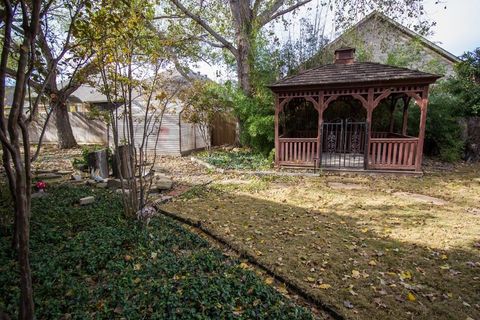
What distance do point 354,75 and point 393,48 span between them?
8.47 meters

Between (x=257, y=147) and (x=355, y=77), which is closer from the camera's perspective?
(x=355, y=77)

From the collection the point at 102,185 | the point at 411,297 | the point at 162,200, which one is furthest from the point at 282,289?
the point at 102,185

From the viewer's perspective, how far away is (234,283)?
262cm

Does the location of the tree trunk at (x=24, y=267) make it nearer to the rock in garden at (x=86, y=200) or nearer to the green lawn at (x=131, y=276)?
the green lawn at (x=131, y=276)

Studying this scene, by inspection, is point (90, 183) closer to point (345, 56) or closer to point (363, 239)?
point (363, 239)

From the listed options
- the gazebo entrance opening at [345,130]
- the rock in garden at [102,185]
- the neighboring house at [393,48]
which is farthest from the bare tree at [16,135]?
the neighboring house at [393,48]

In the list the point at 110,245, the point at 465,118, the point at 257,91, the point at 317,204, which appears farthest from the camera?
the point at 257,91

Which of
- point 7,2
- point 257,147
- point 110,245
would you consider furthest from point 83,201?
point 257,147

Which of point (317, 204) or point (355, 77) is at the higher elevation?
Result: point (355, 77)

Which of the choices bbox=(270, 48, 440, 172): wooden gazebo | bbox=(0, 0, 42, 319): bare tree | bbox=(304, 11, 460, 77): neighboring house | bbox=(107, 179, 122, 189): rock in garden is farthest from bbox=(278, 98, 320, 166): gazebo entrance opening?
bbox=(0, 0, 42, 319): bare tree

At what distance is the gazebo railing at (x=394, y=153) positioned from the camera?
793 cm

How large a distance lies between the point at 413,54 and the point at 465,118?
4.54m

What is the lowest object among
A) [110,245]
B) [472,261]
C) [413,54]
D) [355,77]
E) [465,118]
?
[472,261]

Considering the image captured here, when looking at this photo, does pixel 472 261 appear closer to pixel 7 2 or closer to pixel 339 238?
pixel 339 238
